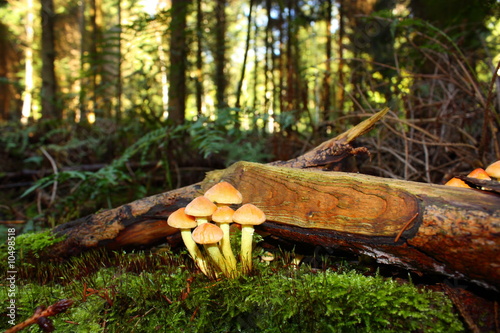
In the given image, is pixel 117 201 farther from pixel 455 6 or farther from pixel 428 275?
pixel 455 6

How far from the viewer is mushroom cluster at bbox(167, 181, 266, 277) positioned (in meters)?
1.90

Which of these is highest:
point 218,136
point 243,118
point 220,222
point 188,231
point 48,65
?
point 48,65

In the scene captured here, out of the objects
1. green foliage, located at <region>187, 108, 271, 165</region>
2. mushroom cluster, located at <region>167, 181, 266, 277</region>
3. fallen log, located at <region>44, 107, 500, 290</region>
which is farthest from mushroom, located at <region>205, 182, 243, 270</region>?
green foliage, located at <region>187, 108, 271, 165</region>

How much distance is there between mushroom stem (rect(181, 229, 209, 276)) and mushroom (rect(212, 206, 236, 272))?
193 millimetres

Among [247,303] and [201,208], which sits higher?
[201,208]

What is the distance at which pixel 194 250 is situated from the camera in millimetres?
2193

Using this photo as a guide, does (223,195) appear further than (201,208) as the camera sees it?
Yes

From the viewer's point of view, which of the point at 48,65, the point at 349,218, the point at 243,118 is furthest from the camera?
the point at 48,65

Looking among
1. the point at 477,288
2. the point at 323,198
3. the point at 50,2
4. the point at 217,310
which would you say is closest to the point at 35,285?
the point at 217,310

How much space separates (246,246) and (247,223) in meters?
0.27

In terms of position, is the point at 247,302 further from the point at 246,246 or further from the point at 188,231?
the point at 188,231

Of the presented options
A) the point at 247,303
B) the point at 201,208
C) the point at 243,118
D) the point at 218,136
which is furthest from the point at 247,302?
the point at 243,118

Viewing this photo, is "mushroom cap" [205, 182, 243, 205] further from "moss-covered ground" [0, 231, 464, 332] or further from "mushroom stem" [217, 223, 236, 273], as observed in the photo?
"moss-covered ground" [0, 231, 464, 332]

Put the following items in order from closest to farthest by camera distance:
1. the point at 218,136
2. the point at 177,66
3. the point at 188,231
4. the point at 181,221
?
1. the point at 181,221
2. the point at 188,231
3. the point at 218,136
4. the point at 177,66
